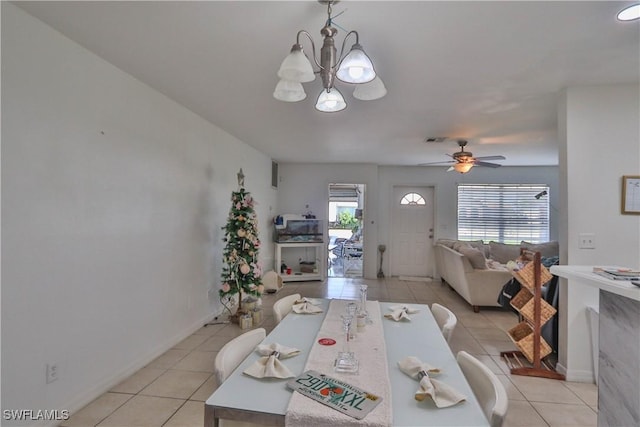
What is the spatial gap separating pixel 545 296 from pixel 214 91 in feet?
12.2

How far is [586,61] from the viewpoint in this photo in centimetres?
215

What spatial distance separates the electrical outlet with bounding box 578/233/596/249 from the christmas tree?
3.19 metres

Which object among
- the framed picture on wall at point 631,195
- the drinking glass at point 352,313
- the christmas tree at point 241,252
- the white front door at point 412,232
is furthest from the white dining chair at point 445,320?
the white front door at point 412,232

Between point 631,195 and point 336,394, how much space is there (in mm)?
2904

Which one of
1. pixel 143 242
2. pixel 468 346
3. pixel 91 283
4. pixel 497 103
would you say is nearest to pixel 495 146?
pixel 497 103

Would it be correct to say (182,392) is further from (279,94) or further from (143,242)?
(279,94)

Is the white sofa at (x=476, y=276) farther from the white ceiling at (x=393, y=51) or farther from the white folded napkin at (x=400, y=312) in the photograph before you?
the white folded napkin at (x=400, y=312)

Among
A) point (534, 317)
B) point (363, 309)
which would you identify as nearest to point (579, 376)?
point (534, 317)

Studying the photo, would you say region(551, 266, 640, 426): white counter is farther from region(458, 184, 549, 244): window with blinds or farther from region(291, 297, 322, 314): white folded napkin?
region(458, 184, 549, 244): window with blinds

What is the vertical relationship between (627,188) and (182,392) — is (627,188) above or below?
above

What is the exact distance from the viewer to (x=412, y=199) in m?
6.73

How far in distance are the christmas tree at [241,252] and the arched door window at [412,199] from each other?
13.0 feet

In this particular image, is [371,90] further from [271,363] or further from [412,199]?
[412,199]

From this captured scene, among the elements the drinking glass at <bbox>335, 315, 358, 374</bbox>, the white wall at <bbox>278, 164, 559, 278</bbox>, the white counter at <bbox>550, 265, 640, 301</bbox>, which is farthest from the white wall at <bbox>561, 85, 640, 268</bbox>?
the white wall at <bbox>278, 164, 559, 278</bbox>
